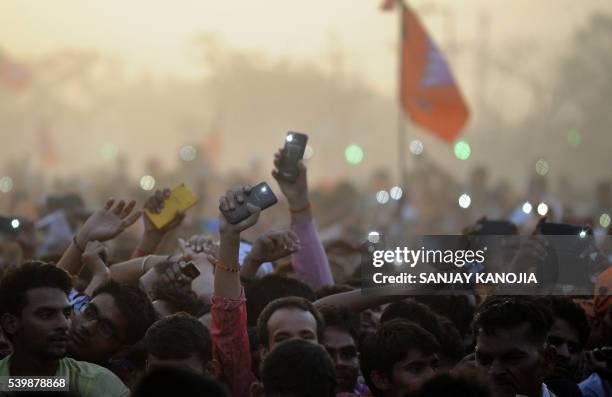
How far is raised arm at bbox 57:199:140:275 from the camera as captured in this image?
23.0 ft

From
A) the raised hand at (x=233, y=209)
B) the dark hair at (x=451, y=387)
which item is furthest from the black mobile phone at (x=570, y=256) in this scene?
the dark hair at (x=451, y=387)

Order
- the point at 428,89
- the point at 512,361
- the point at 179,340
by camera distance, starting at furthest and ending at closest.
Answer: the point at 428,89, the point at 179,340, the point at 512,361

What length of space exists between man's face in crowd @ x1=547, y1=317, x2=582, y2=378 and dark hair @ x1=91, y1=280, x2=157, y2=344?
188 cm

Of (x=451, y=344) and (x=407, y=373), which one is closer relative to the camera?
(x=407, y=373)

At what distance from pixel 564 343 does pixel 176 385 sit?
3.05 m

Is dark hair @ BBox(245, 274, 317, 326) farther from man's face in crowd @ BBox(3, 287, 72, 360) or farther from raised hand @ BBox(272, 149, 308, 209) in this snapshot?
man's face in crowd @ BBox(3, 287, 72, 360)

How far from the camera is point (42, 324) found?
5.58 metres

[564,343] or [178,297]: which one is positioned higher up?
[178,297]

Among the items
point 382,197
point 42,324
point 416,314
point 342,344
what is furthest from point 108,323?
point 382,197

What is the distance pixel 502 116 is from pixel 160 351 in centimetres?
7237

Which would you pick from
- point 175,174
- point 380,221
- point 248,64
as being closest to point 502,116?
point 248,64

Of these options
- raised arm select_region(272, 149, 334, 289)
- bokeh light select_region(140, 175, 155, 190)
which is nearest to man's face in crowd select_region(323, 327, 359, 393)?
raised arm select_region(272, 149, 334, 289)

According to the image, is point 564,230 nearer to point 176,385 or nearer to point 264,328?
point 264,328

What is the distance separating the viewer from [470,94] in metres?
74.9
